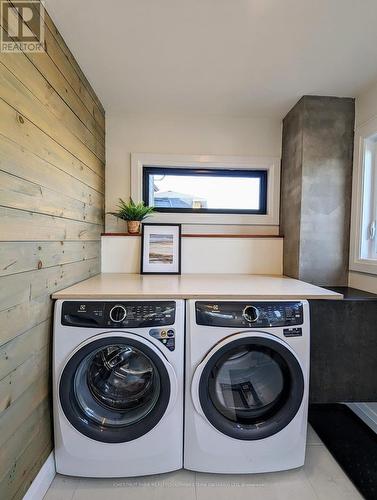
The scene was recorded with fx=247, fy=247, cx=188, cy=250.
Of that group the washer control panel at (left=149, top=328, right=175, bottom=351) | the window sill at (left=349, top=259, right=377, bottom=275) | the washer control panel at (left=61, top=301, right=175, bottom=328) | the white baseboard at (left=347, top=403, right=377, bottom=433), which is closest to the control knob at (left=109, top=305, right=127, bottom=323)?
the washer control panel at (left=61, top=301, right=175, bottom=328)

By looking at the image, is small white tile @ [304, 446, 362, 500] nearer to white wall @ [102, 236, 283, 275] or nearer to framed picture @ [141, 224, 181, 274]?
white wall @ [102, 236, 283, 275]

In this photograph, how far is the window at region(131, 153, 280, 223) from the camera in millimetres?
2117

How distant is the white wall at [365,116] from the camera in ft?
5.44

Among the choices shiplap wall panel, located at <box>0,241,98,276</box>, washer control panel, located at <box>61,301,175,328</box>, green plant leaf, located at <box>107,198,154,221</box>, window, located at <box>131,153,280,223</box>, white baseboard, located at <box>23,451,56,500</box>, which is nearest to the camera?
shiplap wall panel, located at <box>0,241,98,276</box>

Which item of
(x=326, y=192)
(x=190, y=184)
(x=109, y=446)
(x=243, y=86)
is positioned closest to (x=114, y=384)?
(x=109, y=446)

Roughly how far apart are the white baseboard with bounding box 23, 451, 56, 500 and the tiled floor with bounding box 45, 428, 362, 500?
0.11 ft

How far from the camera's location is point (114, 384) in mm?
1354

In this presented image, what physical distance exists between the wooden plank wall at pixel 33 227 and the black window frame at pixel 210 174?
2.32ft

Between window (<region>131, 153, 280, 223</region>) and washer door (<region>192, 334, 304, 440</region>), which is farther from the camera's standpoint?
window (<region>131, 153, 280, 223</region>)

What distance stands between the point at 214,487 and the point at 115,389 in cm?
70

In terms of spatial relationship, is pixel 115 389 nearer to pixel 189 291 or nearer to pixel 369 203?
pixel 189 291

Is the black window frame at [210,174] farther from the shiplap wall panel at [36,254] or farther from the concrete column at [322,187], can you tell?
the shiplap wall panel at [36,254]

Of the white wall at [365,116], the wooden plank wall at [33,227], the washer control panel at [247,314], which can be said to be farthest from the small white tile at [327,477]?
the wooden plank wall at [33,227]

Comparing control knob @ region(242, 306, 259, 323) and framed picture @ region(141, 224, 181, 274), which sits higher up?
framed picture @ region(141, 224, 181, 274)
